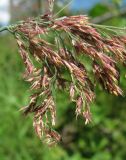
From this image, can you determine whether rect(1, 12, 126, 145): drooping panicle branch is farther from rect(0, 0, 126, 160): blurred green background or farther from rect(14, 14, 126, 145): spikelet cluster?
rect(0, 0, 126, 160): blurred green background

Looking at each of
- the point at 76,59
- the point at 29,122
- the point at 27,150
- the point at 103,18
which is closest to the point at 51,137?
the point at 76,59

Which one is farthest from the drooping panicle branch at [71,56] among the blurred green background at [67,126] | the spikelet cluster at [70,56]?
the blurred green background at [67,126]

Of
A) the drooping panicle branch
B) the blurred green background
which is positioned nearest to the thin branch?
the blurred green background

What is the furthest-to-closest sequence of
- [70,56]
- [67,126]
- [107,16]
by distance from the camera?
[67,126], [107,16], [70,56]

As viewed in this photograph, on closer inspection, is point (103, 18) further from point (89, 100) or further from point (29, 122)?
point (89, 100)

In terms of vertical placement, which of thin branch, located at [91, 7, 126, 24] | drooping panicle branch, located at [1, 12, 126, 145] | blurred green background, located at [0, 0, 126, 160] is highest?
drooping panicle branch, located at [1, 12, 126, 145]

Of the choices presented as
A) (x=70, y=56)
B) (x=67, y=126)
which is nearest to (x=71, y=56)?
(x=70, y=56)

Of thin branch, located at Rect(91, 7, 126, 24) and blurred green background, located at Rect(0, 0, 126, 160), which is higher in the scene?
thin branch, located at Rect(91, 7, 126, 24)

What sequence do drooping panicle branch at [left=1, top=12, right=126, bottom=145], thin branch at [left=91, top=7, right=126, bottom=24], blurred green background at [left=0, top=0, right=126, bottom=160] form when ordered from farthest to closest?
thin branch at [left=91, top=7, right=126, bottom=24], blurred green background at [left=0, top=0, right=126, bottom=160], drooping panicle branch at [left=1, top=12, right=126, bottom=145]

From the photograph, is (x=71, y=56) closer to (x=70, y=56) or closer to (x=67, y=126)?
(x=70, y=56)
